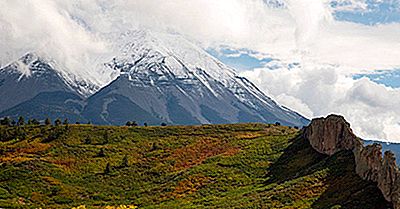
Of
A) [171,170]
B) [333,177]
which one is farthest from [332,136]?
[171,170]

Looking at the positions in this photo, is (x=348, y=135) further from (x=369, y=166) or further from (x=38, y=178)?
(x=38, y=178)

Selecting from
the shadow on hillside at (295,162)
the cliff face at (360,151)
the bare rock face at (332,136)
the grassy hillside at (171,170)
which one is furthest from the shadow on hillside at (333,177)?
the bare rock face at (332,136)

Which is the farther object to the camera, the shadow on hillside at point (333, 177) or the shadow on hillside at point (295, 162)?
the shadow on hillside at point (295, 162)

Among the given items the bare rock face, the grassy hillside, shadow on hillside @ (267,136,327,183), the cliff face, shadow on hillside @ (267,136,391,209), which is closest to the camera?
the cliff face

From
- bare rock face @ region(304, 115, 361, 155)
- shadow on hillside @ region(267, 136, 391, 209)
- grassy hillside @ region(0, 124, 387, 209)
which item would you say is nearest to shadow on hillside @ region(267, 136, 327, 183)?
shadow on hillside @ region(267, 136, 391, 209)

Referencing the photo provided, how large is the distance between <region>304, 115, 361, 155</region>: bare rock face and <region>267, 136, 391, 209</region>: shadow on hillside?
67.2 inches

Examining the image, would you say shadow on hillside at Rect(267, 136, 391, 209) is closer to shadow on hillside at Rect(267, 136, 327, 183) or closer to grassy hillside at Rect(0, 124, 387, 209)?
shadow on hillside at Rect(267, 136, 327, 183)

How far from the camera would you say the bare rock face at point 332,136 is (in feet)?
294

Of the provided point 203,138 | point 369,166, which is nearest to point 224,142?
point 203,138

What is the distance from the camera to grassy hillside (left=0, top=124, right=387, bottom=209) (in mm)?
76562

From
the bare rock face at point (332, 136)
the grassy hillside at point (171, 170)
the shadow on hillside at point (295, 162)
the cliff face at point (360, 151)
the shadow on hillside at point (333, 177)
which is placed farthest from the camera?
the shadow on hillside at point (295, 162)

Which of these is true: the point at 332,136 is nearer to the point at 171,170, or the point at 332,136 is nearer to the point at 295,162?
the point at 295,162

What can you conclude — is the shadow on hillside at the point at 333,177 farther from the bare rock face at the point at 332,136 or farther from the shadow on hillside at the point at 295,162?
the bare rock face at the point at 332,136

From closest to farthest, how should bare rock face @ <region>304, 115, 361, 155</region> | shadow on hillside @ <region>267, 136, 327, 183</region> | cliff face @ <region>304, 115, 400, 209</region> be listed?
cliff face @ <region>304, 115, 400, 209</region> < bare rock face @ <region>304, 115, 361, 155</region> < shadow on hillside @ <region>267, 136, 327, 183</region>
